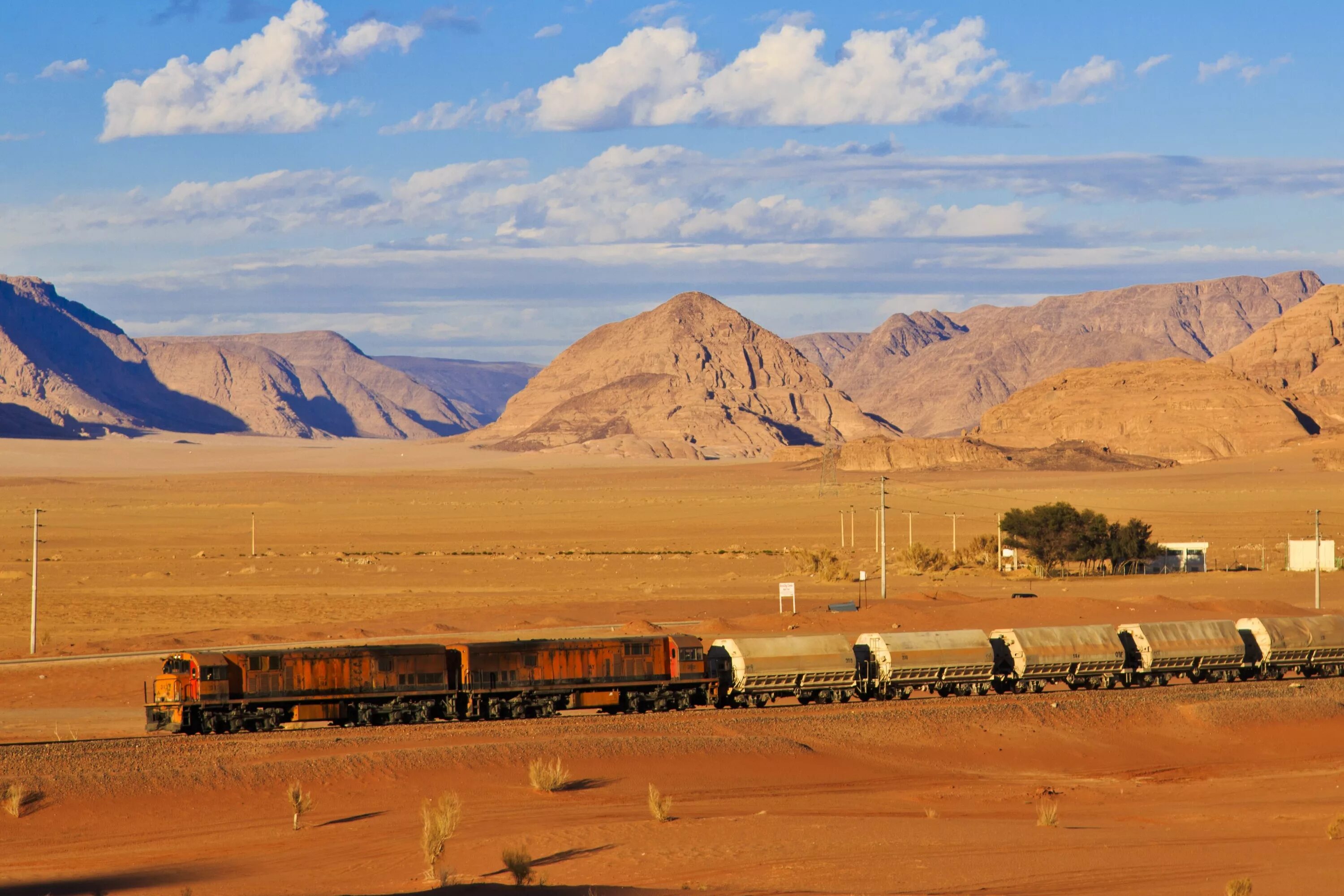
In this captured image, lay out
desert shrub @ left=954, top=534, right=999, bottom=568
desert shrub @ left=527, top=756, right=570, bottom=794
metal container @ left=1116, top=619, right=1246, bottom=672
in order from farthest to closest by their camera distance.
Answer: desert shrub @ left=954, top=534, right=999, bottom=568
metal container @ left=1116, top=619, right=1246, bottom=672
desert shrub @ left=527, top=756, right=570, bottom=794

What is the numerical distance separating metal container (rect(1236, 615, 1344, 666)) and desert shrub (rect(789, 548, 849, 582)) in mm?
29959

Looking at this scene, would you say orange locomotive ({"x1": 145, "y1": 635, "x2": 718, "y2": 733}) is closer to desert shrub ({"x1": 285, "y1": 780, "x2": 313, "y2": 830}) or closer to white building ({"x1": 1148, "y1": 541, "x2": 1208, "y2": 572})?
desert shrub ({"x1": 285, "y1": 780, "x2": 313, "y2": 830})

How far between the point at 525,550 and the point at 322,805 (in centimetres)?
7026

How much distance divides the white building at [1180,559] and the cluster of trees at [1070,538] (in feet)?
1.80

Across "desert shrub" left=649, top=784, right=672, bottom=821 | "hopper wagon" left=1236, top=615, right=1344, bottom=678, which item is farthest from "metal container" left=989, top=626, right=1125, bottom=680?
"desert shrub" left=649, top=784, right=672, bottom=821

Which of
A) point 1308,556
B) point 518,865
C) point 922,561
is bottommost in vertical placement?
point 518,865

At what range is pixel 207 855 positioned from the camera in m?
21.8

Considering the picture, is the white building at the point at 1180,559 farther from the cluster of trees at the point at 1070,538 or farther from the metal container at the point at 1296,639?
the metal container at the point at 1296,639

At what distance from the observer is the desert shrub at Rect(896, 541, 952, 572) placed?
8125cm

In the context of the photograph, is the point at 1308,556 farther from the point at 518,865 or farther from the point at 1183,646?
the point at 518,865

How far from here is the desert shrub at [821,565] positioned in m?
74.2

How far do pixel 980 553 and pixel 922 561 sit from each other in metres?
7.56

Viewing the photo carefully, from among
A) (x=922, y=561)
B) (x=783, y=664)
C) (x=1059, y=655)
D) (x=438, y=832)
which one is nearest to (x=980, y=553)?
(x=922, y=561)

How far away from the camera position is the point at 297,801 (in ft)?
77.7
